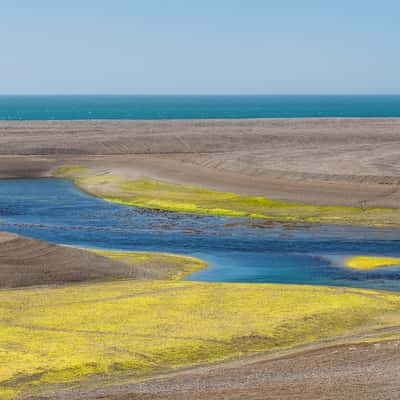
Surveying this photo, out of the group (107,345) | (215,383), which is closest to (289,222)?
(107,345)

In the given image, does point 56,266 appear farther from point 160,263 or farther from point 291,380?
point 291,380

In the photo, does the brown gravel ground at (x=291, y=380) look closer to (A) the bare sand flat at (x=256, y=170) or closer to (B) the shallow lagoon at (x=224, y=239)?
(A) the bare sand flat at (x=256, y=170)

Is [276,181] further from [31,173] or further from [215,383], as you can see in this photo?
[215,383]

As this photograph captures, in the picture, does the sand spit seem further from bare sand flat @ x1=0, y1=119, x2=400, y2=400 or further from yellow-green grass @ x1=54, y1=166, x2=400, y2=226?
yellow-green grass @ x1=54, y1=166, x2=400, y2=226

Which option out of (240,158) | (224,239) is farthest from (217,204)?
(240,158)

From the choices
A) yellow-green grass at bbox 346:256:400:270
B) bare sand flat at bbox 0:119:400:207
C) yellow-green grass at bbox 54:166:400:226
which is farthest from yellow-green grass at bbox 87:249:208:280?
bare sand flat at bbox 0:119:400:207

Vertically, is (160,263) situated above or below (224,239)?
above
